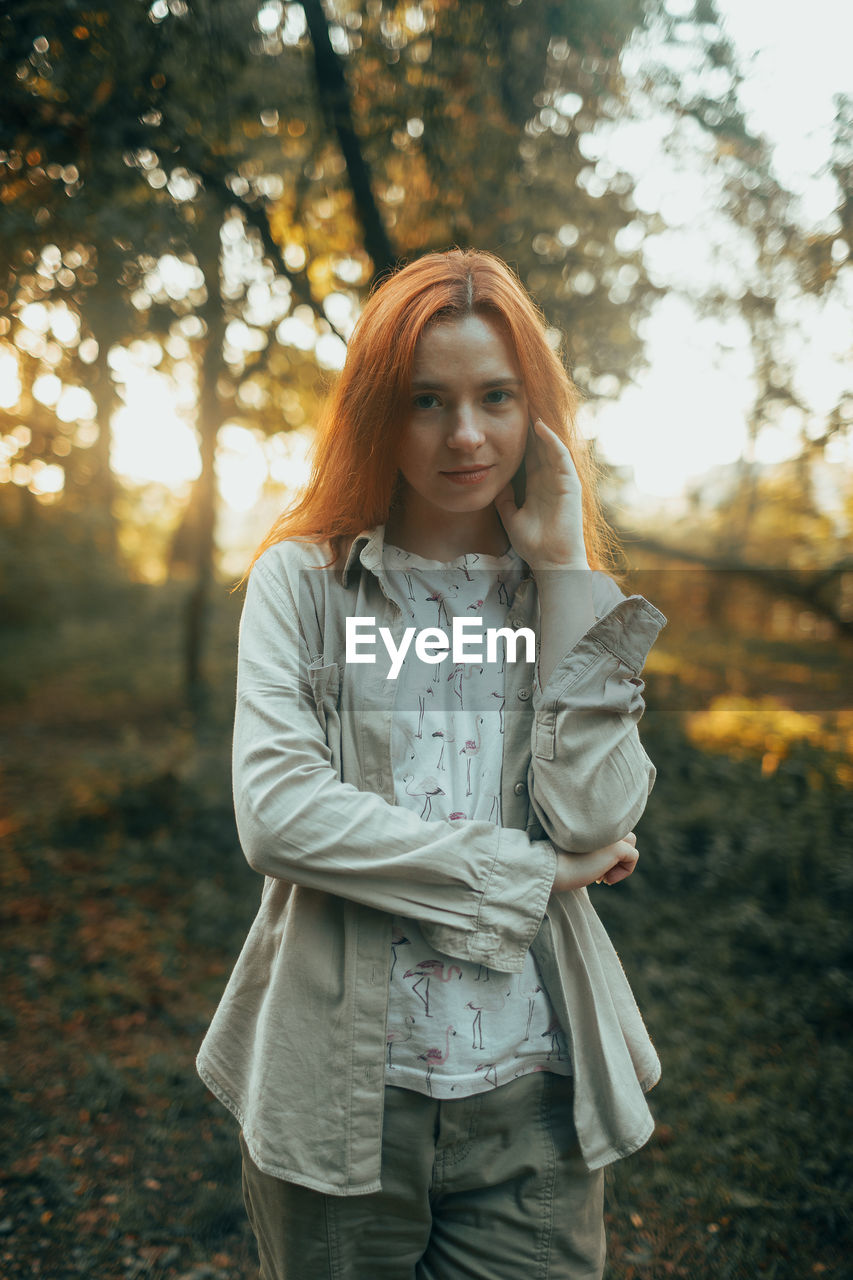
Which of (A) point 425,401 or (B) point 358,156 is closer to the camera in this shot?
(A) point 425,401

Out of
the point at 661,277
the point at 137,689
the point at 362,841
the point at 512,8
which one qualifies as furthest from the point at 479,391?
the point at 137,689

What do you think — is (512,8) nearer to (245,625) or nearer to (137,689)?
(245,625)

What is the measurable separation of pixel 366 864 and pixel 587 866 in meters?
0.39

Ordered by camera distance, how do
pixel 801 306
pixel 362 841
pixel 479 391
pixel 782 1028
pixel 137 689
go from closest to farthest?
pixel 362 841
pixel 479 391
pixel 782 1028
pixel 801 306
pixel 137 689

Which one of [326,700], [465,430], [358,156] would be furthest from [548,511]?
[358,156]

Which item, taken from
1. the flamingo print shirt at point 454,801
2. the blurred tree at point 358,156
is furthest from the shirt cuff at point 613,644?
the blurred tree at point 358,156

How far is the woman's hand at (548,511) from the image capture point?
5.43 feet

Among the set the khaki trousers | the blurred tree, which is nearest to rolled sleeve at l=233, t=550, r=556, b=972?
the khaki trousers

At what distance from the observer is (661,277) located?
18.6 feet

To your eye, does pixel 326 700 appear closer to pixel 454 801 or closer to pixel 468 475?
pixel 454 801

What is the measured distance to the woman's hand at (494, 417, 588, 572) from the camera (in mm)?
1654

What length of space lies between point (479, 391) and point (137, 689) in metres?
10.5

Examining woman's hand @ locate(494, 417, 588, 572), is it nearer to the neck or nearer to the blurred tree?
the neck

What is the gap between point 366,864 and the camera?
4.58 feet
